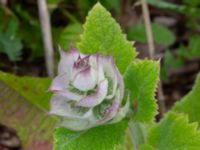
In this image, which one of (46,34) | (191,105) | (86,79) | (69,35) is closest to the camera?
(86,79)

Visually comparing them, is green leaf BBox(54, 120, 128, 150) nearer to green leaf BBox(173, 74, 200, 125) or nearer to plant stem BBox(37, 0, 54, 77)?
green leaf BBox(173, 74, 200, 125)

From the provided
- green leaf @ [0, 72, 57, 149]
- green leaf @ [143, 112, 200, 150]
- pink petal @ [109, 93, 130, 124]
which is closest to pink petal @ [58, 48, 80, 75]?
pink petal @ [109, 93, 130, 124]

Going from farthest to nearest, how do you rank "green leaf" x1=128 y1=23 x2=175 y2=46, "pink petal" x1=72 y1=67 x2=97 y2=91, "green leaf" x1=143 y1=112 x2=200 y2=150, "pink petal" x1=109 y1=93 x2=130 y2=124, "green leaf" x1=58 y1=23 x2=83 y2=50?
"green leaf" x1=128 y1=23 x2=175 y2=46 → "green leaf" x1=58 y1=23 x2=83 y2=50 → "green leaf" x1=143 y1=112 x2=200 y2=150 → "pink petal" x1=109 y1=93 x2=130 y2=124 → "pink petal" x1=72 y1=67 x2=97 y2=91

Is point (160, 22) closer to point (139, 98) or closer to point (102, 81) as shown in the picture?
point (139, 98)

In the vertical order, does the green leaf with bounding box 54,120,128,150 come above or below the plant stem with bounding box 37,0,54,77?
below

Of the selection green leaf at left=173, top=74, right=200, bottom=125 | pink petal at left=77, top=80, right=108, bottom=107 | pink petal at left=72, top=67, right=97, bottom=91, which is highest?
pink petal at left=72, top=67, right=97, bottom=91

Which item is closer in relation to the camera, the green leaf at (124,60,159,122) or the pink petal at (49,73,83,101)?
the pink petal at (49,73,83,101)

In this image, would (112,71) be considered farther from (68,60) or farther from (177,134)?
(177,134)

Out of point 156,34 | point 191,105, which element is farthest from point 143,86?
point 156,34
